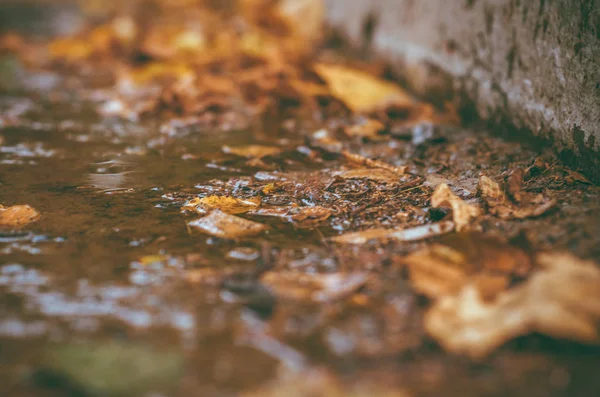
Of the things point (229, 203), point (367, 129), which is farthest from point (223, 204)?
point (367, 129)

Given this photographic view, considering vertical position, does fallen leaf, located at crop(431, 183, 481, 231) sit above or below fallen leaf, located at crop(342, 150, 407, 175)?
above

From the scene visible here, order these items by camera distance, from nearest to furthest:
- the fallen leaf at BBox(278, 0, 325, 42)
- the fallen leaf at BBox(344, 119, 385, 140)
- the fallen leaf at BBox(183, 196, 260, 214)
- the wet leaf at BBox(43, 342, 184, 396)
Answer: the wet leaf at BBox(43, 342, 184, 396), the fallen leaf at BBox(183, 196, 260, 214), the fallen leaf at BBox(344, 119, 385, 140), the fallen leaf at BBox(278, 0, 325, 42)

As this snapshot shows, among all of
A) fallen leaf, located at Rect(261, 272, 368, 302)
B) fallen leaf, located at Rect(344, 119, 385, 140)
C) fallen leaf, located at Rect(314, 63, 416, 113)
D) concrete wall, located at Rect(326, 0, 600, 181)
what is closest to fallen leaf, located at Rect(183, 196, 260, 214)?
fallen leaf, located at Rect(261, 272, 368, 302)

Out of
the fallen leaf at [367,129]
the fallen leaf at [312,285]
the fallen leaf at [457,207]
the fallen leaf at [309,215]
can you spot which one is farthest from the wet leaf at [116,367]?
the fallen leaf at [367,129]

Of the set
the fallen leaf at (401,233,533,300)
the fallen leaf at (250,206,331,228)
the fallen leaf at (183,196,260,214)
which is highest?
the fallen leaf at (401,233,533,300)

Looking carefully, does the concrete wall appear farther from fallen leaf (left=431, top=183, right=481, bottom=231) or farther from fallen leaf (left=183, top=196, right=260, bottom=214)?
fallen leaf (left=183, top=196, right=260, bottom=214)

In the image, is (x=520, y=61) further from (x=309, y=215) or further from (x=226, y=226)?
(x=226, y=226)

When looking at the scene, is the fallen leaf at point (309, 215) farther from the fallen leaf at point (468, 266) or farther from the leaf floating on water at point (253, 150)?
the leaf floating on water at point (253, 150)

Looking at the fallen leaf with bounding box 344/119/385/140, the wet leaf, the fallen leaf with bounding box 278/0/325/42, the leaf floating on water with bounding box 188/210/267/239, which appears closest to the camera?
the wet leaf
